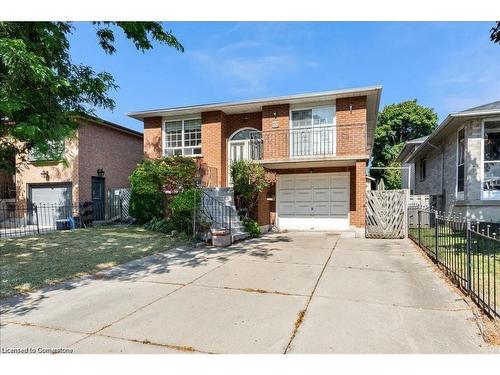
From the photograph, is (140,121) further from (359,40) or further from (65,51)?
(359,40)

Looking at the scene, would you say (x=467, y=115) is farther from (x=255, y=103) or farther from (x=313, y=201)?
(x=255, y=103)

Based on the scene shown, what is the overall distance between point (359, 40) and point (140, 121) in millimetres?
12141

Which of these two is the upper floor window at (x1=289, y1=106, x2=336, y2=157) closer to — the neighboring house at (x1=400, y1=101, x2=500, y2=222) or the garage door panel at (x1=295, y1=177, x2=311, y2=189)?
the garage door panel at (x1=295, y1=177, x2=311, y2=189)

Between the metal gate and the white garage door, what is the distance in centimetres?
172

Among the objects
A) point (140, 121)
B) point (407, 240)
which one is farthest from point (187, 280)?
point (140, 121)

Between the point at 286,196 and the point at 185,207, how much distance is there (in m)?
5.36

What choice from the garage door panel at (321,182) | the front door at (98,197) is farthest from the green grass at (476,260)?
the front door at (98,197)

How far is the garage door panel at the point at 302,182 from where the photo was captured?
1420cm

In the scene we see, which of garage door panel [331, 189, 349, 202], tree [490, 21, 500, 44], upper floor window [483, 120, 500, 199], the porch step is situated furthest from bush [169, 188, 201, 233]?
upper floor window [483, 120, 500, 199]

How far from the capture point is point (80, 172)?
52.1 feet

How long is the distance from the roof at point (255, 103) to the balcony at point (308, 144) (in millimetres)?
1172

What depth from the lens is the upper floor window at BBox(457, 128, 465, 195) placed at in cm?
1279

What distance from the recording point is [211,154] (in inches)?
572

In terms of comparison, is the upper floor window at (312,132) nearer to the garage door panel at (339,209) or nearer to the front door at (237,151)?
the front door at (237,151)
